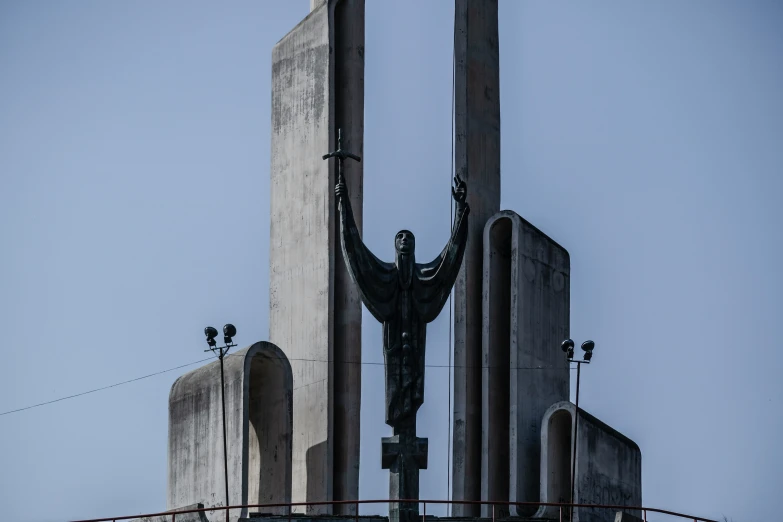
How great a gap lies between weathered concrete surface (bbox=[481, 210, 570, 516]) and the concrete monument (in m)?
4.91

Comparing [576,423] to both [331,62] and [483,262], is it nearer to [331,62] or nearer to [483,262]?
[483,262]

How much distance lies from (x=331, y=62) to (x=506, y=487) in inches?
398

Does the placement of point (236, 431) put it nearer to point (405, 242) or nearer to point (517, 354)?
point (405, 242)

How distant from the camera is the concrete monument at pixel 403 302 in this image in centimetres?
3731

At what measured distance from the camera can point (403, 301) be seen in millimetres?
38250

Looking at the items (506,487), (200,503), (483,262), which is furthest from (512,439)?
(200,503)

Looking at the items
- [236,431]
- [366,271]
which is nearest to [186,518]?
[236,431]

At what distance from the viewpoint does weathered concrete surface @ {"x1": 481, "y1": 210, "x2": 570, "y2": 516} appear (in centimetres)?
4284

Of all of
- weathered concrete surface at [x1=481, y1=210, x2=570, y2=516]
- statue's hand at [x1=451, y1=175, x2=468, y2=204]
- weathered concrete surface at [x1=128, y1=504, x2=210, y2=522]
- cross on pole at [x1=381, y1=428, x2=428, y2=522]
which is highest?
statue's hand at [x1=451, y1=175, x2=468, y2=204]

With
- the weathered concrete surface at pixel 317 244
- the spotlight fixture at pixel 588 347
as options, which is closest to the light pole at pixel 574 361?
the spotlight fixture at pixel 588 347

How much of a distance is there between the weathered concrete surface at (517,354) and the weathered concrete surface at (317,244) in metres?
2.86

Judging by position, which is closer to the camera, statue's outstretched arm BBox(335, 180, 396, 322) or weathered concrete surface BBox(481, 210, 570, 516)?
statue's outstretched arm BBox(335, 180, 396, 322)

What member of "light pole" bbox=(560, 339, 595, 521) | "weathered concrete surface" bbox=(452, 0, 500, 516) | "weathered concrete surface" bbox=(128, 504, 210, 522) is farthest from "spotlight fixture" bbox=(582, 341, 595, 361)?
"weathered concrete surface" bbox=(128, 504, 210, 522)

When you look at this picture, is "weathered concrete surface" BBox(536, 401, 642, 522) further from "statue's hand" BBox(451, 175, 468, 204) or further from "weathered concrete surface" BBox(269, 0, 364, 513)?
"statue's hand" BBox(451, 175, 468, 204)
